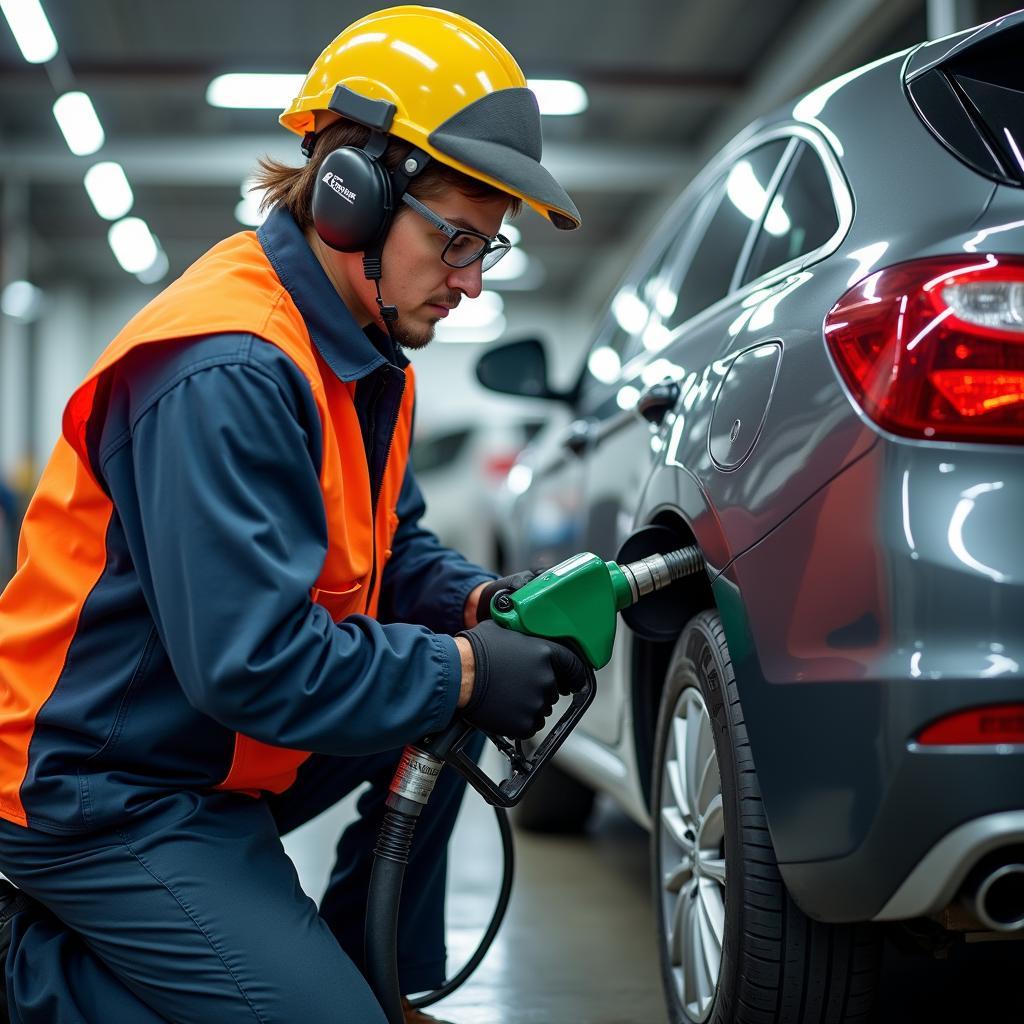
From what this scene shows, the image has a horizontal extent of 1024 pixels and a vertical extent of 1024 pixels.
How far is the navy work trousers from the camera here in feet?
4.92

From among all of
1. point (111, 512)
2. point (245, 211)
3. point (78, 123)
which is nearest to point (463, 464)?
point (78, 123)

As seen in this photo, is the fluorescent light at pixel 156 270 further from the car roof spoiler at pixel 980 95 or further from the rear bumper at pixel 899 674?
the rear bumper at pixel 899 674

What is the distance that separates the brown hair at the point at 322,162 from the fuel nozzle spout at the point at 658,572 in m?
0.56

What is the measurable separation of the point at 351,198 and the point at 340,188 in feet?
0.07

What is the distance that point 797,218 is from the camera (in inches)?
73.3

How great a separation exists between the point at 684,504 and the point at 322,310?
0.58m

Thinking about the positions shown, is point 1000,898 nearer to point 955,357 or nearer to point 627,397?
point 955,357

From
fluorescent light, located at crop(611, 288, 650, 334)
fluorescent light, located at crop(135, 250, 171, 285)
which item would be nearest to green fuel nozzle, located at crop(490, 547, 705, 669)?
fluorescent light, located at crop(611, 288, 650, 334)

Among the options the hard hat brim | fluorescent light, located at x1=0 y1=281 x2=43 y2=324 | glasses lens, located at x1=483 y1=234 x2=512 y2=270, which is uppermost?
fluorescent light, located at x1=0 y1=281 x2=43 y2=324

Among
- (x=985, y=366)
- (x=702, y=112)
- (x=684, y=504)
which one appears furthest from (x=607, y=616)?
(x=702, y=112)

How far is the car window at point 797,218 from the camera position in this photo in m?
1.73

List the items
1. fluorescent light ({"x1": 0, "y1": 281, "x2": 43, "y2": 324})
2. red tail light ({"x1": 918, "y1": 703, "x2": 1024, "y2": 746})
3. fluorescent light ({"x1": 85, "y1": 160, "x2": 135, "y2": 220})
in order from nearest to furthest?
red tail light ({"x1": 918, "y1": 703, "x2": 1024, "y2": 746}) → fluorescent light ({"x1": 85, "y1": 160, "x2": 135, "y2": 220}) → fluorescent light ({"x1": 0, "y1": 281, "x2": 43, "y2": 324})

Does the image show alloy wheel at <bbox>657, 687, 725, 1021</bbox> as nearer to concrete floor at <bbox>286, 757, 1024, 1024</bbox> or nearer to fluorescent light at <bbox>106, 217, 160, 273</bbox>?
concrete floor at <bbox>286, 757, 1024, 1024</bbox>

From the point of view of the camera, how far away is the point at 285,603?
1.39 meters
